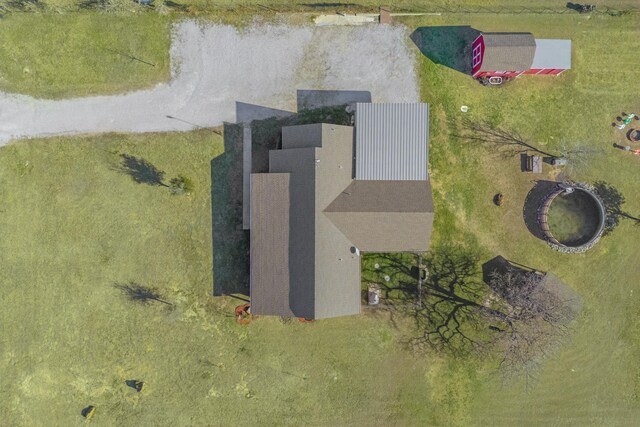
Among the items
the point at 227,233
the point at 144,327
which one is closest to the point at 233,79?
the point at 227,233

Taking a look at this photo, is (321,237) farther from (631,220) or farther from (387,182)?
(631,220)

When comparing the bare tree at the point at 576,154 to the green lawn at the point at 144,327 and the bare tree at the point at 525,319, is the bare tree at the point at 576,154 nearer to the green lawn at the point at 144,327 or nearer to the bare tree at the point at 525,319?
the bare tree at the point at 525,319

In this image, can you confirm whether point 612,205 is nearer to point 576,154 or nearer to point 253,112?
point 576,154

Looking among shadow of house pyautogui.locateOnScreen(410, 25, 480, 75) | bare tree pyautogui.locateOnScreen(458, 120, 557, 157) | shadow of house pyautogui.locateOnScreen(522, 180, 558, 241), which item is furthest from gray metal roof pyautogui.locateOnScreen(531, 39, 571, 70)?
A: shadow of house pyautogui.locateOnScreen(522, 180, 558, 241)

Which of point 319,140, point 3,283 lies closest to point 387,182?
point 319,140

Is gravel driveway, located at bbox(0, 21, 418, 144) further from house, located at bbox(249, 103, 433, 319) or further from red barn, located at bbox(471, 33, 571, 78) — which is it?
A: red barn, located at bbox(471, 33, 571, 78)
